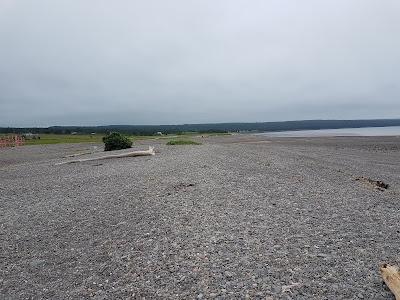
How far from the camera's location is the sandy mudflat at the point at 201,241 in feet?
21.7

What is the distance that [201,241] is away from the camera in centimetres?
849

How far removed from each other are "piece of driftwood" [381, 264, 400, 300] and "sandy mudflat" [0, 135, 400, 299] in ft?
0.65

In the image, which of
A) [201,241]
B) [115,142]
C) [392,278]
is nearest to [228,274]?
[201,241]

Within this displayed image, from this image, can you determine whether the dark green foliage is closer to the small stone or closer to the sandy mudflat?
the sandy mudflat

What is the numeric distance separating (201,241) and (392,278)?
11.9 ft

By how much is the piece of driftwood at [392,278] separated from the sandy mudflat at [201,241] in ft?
0.65

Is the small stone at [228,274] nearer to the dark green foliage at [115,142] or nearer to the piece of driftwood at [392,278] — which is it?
the piece of driftwood at [392,278]

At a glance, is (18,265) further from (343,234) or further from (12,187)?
(12,187)

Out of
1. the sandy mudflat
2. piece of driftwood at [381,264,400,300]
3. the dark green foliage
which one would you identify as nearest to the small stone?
the sandy mudflat

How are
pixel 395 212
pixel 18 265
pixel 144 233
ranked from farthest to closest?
pixel 395 212 < pixel 144 233 < pixel 18 265

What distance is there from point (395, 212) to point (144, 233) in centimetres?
655

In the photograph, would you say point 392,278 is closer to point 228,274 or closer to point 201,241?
point 228,274

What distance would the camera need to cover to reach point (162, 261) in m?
7.69

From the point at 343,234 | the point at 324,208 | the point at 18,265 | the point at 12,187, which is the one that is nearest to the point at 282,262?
the point at 343,234
